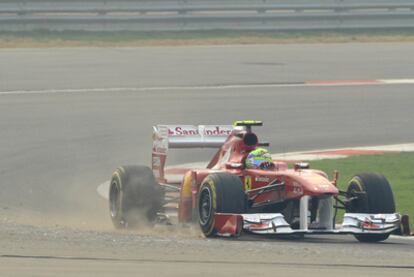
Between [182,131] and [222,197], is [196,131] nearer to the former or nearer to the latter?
[182,131]

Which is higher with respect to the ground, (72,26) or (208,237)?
(72,26)

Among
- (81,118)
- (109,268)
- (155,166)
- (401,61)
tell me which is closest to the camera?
(109,268)

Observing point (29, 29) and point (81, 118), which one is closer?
point (81, 118)

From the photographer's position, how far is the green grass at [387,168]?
48.6 ft

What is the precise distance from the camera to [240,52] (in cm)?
2980

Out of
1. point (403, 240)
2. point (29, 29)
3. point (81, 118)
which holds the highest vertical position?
point (29, 29)

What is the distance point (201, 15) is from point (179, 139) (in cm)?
1913

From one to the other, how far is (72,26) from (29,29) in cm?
110

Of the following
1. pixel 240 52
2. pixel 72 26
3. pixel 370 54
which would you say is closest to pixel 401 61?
pixel 370 54

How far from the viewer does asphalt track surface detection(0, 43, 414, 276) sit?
9.66 m

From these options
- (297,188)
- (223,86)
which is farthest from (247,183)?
(223,86)

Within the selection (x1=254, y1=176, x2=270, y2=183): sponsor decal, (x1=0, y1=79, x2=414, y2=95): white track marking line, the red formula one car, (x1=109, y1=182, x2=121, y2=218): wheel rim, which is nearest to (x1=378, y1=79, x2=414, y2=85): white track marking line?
(x1=0, y1=79, x2=414, y2=95): white track marking line

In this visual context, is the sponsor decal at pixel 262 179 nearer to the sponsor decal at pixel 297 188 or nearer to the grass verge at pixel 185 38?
the sponsor decal at pixel 297 188

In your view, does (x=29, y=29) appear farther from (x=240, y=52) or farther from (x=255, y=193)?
(x=255, y=193)
